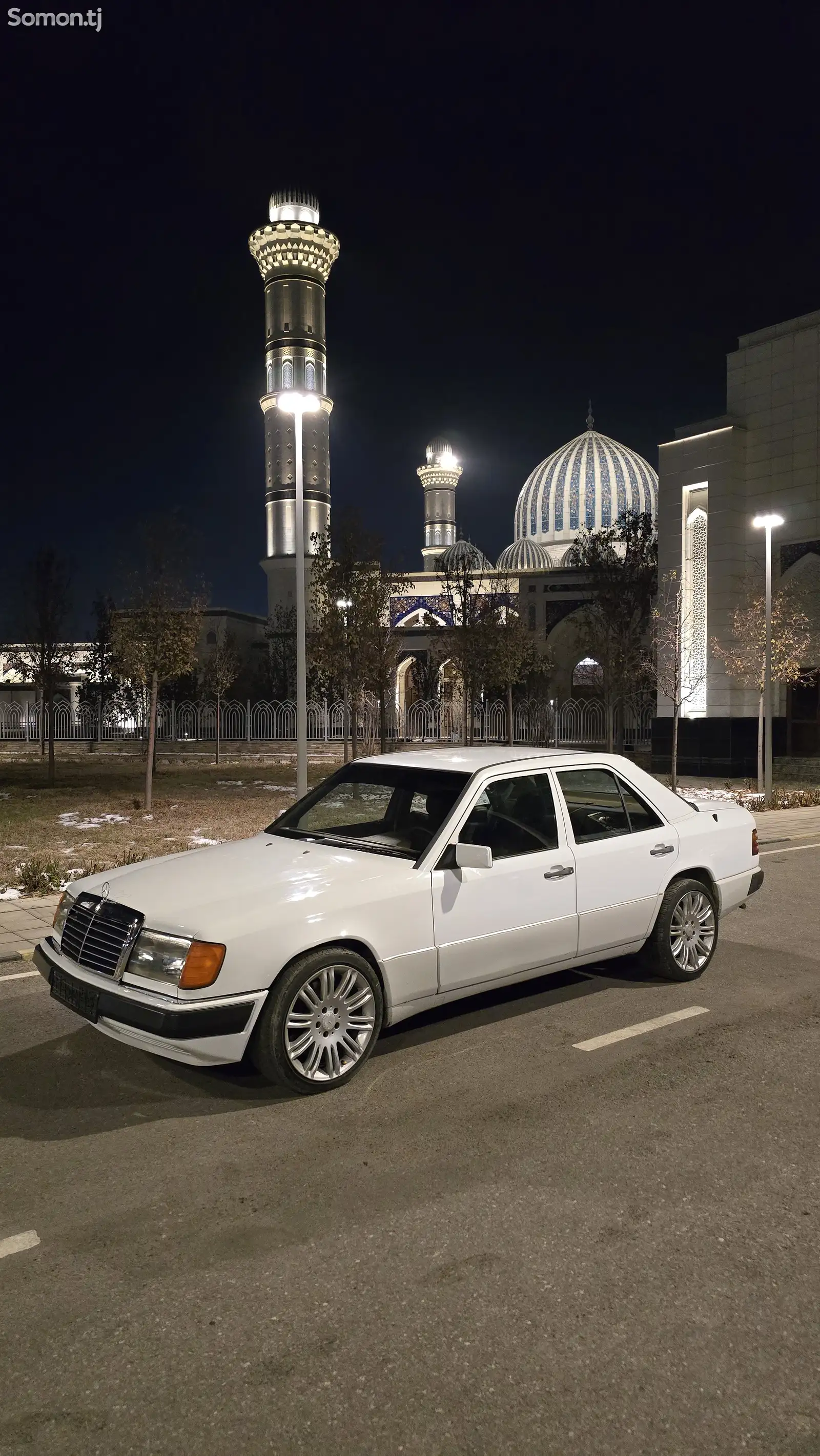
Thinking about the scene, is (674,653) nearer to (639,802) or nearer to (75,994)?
(639,802)

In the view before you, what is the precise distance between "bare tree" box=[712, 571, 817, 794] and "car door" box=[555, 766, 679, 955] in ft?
50.9

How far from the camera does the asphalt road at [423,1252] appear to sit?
2.55 meters

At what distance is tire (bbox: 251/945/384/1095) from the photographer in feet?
14.8

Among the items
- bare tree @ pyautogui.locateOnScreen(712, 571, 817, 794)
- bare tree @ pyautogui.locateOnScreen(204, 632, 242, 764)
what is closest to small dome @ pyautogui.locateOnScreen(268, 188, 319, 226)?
bare tree @ pyautogui.locateOnScreen(204, 632, 242, 764)

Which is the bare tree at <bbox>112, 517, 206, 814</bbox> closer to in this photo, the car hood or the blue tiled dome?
the car hood

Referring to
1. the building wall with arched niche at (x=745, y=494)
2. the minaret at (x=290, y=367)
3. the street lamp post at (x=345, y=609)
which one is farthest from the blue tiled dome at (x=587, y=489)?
the street lamp post at (x=345, y=609)

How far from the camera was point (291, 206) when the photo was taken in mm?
88875

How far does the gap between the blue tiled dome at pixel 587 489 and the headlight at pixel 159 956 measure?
324ft

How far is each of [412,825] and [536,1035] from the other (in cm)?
136

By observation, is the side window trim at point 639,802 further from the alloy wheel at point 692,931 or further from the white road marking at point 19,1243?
the white road marking at point 19,1243

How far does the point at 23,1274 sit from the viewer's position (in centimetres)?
320

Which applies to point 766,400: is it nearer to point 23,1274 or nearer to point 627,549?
point 627,549

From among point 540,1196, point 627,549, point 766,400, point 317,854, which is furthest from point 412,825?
point 627,549

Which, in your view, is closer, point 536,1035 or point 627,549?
point 536,1035
